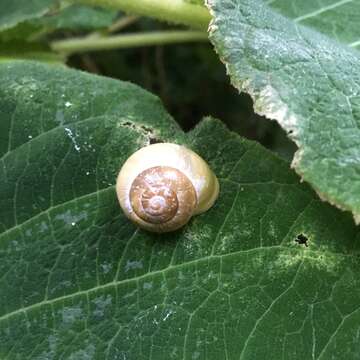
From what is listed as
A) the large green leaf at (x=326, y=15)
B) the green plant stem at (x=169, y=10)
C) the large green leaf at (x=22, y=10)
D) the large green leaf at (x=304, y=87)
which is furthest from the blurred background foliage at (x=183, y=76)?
the large green leaf at (x=304, y=87)

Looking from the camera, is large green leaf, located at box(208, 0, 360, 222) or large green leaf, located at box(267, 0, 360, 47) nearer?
large green leaf, located at box(208, 0, 360, 222)

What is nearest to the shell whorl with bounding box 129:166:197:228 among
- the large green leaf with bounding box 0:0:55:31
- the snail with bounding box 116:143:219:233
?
the snail with bounding box 116:143:219:233

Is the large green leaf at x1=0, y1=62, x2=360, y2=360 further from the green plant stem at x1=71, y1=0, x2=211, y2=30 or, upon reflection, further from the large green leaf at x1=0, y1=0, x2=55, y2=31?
the large green leaf at x1=0, y1=0, x2=55, y2=31

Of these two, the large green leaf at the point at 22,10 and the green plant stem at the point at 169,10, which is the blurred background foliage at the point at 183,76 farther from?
the green plant stem at the point at 169,10

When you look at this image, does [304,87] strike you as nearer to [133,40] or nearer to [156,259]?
[156,259]

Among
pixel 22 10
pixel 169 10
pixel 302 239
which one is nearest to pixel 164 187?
pixel 302 239

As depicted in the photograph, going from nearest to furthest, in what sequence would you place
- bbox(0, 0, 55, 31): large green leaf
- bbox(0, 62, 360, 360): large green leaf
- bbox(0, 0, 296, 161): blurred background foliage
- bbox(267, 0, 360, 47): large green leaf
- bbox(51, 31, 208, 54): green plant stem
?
bbox(0, 62, 360, 360): large green leaf
bbox(267, 0, 360, 47): large green leaf
bbox(0, 0, 55, 31): large green leaf
bbox(51, 31, 208, 54): green plant stem
bbox(0, 0, 296, 161): blurred background foliage
